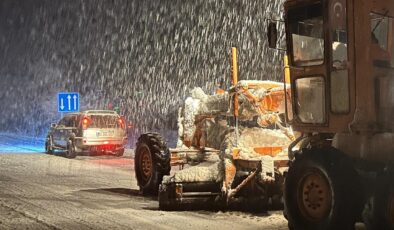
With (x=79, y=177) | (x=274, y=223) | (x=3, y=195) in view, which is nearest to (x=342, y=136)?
(x=274, y=223)

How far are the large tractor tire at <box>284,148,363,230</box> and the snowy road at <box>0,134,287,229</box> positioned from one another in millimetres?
1035

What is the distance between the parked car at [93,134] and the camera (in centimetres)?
2111

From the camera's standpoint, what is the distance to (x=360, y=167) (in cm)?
675

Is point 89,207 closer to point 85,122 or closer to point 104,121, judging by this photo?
point 85,122

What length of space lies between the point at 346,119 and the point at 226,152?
3010 millimetres

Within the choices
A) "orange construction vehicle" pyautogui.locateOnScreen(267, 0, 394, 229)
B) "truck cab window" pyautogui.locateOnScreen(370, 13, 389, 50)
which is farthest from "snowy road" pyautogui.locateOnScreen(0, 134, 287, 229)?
"truck cab window" pyautogui.locateOnScreen(370, 13, 389, 50)

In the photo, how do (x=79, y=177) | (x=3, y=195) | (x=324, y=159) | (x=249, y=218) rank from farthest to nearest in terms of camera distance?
1. (x=79, y=177)
2. (x=3, y=195)
3. (x=249, y=218)
4. (x=324, y=159)

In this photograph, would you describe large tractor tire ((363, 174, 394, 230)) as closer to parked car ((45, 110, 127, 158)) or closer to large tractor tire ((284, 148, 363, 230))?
large tractor tire ((284, 148, 363, 230))

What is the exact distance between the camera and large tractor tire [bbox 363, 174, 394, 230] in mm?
6137

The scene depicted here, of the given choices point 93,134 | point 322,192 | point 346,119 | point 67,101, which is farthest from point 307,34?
point 67,101

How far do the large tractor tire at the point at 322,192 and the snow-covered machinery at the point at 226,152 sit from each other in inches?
74.5

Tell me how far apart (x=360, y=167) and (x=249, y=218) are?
2.51 m

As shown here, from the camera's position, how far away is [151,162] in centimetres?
1141

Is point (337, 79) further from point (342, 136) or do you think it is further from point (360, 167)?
point (360, 167)
